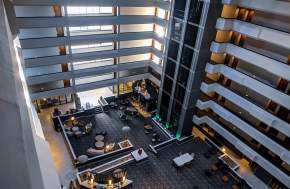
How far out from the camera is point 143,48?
3819 centimetres

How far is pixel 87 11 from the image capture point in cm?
3158

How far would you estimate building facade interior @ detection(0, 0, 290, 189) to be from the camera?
77.6 ft

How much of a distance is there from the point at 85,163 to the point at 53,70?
14582mm

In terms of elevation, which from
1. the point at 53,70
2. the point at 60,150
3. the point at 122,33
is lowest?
the point at 60,150

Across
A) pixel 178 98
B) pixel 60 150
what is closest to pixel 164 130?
pixel 178 98

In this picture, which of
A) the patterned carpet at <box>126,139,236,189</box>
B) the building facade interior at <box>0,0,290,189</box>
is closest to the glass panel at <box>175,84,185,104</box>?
the building facade interior at <box>0,0,290,189</box>

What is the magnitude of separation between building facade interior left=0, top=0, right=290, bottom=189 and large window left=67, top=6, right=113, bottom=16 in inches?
5.9

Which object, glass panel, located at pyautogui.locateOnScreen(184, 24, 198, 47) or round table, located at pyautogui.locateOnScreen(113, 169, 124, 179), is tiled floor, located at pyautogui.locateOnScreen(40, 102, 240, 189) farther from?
glass panel, located at pyautogui.locateOnScreen(184, 24, 198, 47)

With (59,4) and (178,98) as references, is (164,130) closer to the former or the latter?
(178,98)

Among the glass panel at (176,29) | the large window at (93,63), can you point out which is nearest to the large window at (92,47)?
the large window at (93,63)

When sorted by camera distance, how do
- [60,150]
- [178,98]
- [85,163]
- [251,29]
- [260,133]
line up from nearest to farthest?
1. [251,29]
2. [260,133]
3. [85,163]
4. [60,150]
5. [178,98]

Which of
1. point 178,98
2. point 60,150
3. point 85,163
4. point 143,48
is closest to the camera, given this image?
point 85,163

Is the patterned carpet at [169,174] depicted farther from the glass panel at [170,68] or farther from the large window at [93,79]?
the large window at [93,79]

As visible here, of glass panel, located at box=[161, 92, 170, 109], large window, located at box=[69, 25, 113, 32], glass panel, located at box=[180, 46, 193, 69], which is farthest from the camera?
glass panel, located at box=[161, 92, 170, 109]
